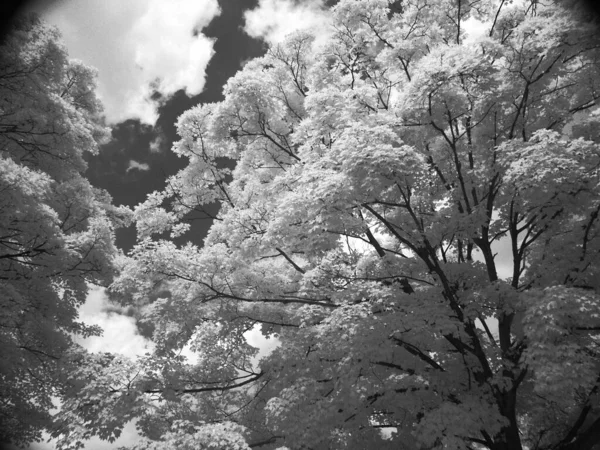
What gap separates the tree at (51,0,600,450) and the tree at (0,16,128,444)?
267cm

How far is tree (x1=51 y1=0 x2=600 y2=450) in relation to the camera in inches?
257

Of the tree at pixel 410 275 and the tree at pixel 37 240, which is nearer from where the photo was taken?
the tree at pixel 410 275

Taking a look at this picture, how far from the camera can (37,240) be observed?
9672mm

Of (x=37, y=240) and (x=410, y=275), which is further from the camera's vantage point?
(x=37, y=240)

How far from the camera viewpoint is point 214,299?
9.62 metres

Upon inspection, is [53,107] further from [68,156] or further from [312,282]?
[312,282]

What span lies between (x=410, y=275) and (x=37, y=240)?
385 inches

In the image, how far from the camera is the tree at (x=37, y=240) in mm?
8719

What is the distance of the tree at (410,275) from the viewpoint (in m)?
6.53

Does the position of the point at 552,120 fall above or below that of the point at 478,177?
above

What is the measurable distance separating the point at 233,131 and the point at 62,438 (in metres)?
9.23

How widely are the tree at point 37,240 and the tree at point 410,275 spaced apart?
8.77 feet

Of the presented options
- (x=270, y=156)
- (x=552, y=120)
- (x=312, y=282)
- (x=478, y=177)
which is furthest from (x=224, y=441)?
(x=552, y=120)

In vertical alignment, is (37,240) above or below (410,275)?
above
